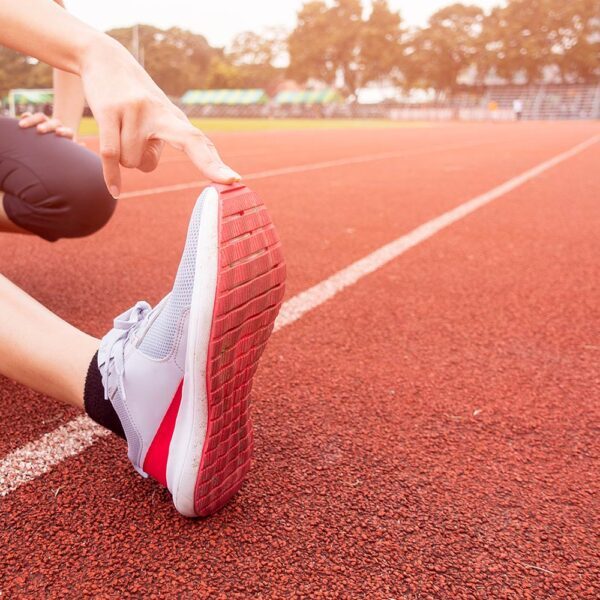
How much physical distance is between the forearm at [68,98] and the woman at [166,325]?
1.31 metres

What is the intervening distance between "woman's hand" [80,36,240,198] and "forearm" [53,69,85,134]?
4.69ft

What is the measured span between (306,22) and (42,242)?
215 feet

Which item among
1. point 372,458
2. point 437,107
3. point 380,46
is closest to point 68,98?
point 372,458

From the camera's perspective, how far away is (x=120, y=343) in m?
1.11

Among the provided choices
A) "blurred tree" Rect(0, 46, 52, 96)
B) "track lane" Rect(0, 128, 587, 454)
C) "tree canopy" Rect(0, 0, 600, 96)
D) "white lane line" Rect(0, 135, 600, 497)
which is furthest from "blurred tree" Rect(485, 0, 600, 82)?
"white lane line" Rect(0, 135, 600, 497)

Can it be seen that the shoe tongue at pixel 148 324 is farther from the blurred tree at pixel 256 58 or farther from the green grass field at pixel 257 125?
the blurred tree at pixel 256 58

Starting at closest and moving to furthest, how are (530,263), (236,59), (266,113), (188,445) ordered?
(188,445)
(530,263)
(266,113)
(236,59)

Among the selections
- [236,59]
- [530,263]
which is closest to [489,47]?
[236,59]

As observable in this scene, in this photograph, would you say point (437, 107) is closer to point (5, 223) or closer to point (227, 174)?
point (5, 223)

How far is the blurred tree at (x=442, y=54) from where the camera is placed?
5400 centimetres

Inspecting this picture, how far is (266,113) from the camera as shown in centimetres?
5041

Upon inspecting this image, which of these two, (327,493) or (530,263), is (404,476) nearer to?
(327,493)

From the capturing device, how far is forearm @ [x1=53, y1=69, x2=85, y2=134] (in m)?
2.28

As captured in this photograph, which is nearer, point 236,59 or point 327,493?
point 327,493
